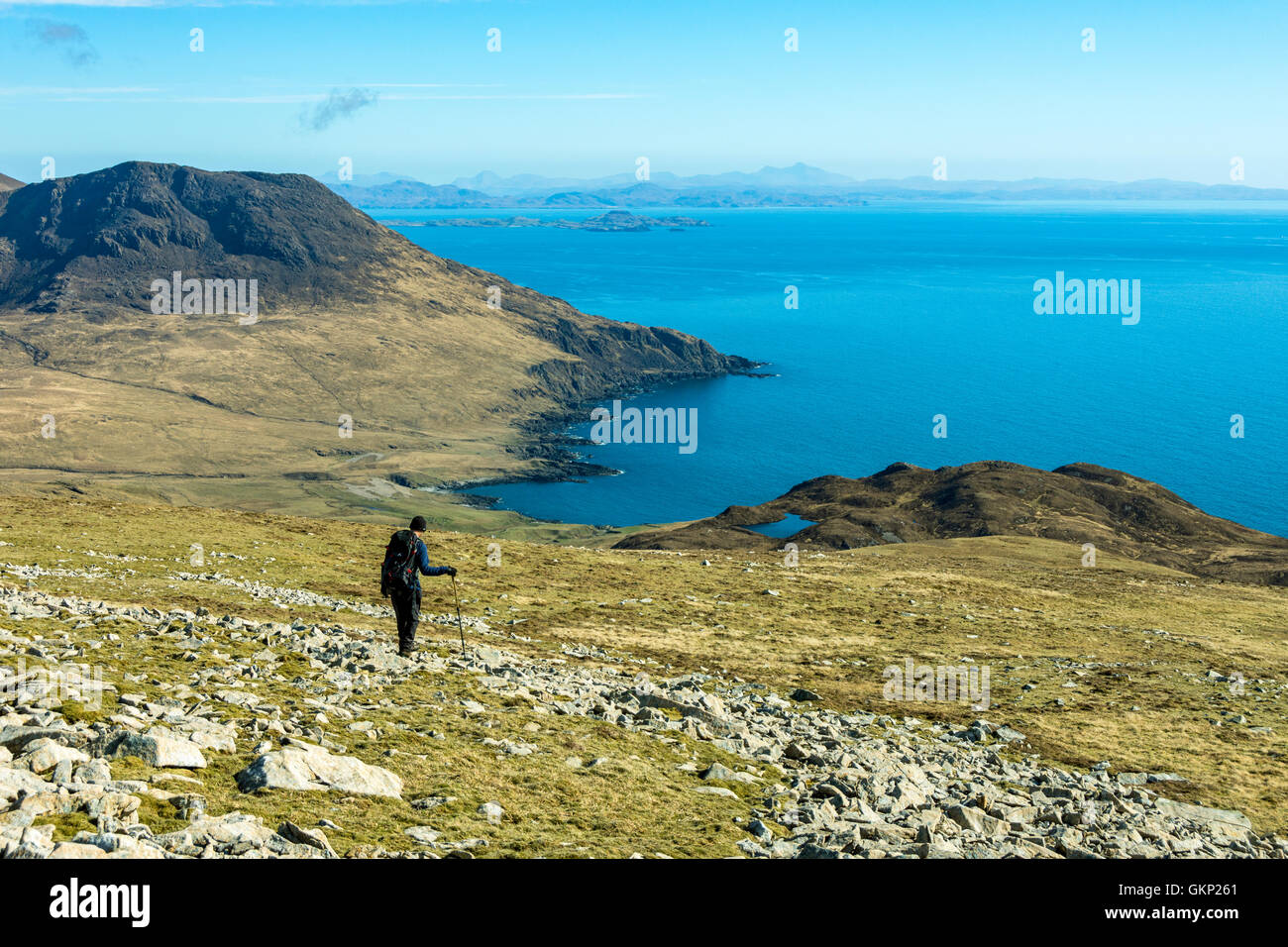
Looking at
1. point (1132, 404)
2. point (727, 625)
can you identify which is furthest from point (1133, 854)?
point (1132, 404)

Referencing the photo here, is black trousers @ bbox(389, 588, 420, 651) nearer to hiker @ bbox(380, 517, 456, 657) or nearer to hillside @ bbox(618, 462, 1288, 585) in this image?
hiker @ bbox(380, 517, 456, 657)

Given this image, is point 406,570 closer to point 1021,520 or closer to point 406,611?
point 406,611

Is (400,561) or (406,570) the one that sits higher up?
(400,561)

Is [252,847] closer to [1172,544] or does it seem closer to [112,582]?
[112,582]

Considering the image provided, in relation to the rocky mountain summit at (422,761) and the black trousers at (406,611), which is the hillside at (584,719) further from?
the black trousers at (406,611)

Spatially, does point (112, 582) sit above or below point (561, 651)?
above

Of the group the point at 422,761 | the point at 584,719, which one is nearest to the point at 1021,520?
the point at 584,719

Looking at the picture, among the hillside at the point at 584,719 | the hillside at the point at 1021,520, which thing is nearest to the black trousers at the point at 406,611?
the hillside at the point at 584,719

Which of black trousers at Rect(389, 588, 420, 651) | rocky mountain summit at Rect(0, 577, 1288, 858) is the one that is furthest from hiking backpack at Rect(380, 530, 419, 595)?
rocky mountain summit at Rect(0, 577, 1288, 858)
